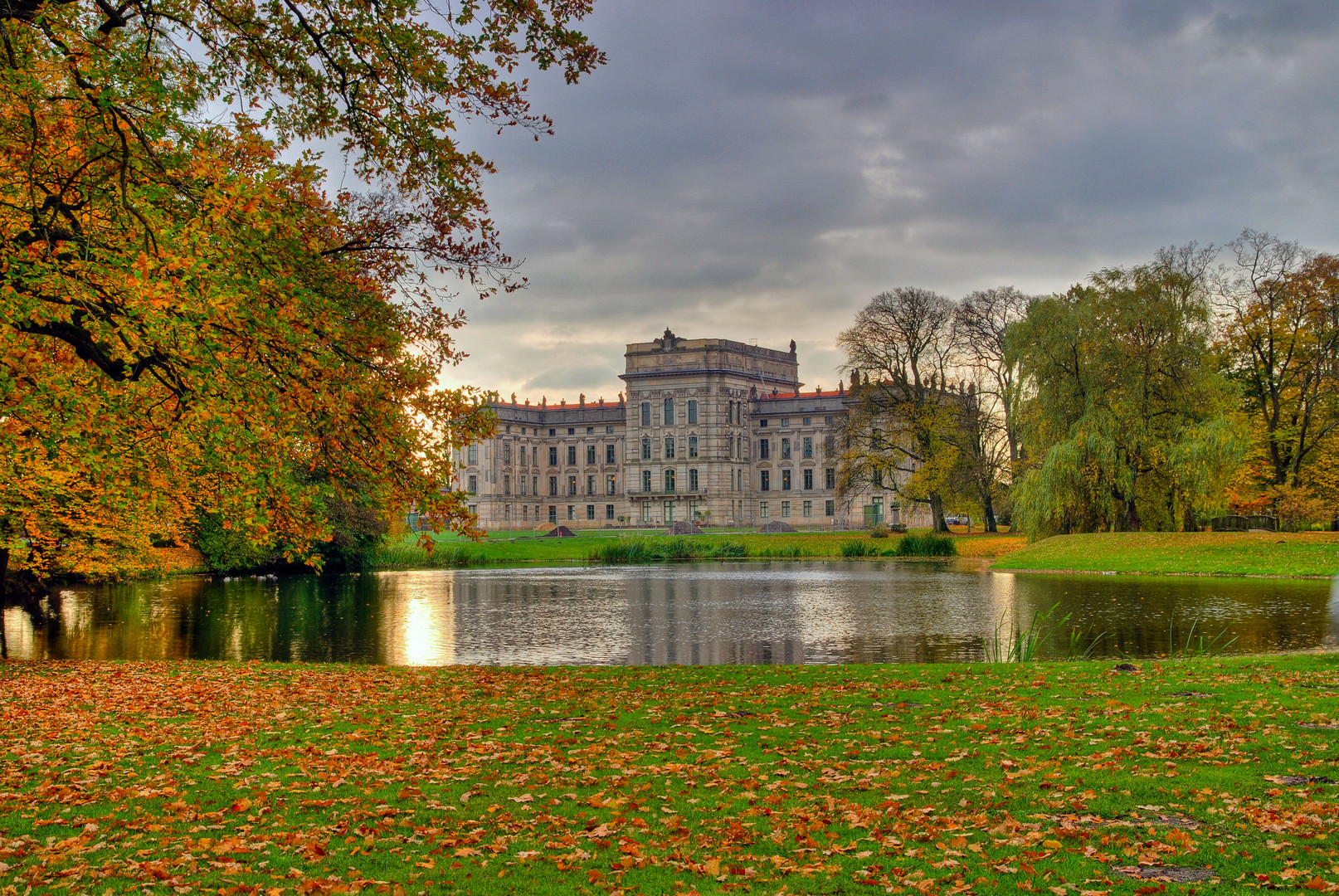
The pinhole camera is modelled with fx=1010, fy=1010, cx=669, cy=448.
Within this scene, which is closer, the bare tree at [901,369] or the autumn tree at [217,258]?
the autumn tree at [217,258]

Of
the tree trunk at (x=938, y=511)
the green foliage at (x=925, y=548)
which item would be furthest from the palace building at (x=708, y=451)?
the green foliage at (x=925, y=548)

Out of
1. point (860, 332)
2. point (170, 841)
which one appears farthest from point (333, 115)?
point (860, 332)

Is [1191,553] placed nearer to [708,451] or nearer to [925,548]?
[925,548]

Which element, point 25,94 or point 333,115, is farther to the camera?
point 333,115

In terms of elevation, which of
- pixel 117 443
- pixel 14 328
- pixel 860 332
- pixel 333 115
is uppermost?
pixel 860 332

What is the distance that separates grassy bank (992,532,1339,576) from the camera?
106ft

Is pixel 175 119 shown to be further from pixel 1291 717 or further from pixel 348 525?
pixel 348 525

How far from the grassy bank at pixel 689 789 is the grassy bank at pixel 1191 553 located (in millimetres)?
23561

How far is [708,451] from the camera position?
90.1m

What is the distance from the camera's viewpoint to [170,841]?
632 centimetres

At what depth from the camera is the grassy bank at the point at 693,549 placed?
5069cm

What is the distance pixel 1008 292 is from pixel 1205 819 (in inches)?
2007

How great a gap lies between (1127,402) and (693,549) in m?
24.0

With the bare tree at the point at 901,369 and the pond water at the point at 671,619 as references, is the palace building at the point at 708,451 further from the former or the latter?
the pond water at the point at 671,619
